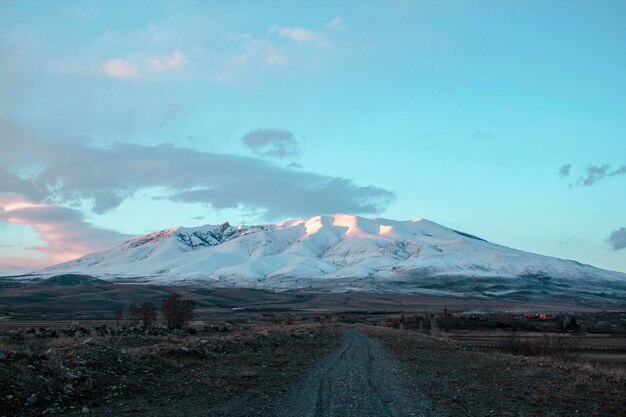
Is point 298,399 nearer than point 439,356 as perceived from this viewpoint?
Yes

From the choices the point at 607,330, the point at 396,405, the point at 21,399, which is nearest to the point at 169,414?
the point at 21,399

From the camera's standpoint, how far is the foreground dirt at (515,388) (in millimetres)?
14789

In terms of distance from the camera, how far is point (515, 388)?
18391 millimetres

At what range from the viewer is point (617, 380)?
20.9 metres

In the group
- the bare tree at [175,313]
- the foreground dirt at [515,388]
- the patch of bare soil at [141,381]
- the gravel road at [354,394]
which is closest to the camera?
the patch of bare soil at [141,381]

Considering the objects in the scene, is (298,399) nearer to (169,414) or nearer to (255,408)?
(255,408)

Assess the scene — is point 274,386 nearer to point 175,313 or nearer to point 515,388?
point 515,388

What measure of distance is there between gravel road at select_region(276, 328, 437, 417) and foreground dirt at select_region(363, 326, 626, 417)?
0.63 m

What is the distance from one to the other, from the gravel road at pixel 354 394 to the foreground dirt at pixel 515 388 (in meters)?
0.63

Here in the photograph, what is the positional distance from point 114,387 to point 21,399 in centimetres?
320

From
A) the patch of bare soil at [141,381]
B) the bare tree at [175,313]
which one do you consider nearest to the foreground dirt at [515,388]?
the patch of bare soil at [141,381]

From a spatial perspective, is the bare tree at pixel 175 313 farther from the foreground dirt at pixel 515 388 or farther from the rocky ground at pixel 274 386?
the foreground dirt at pixel 515 388

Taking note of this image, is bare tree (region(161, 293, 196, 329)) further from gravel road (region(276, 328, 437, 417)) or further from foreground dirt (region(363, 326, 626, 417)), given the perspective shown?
foreground dirt (region(363, 326, 626, 417))

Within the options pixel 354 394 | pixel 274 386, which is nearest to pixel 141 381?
pixel 274 386
